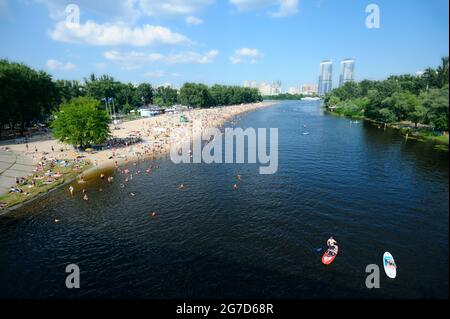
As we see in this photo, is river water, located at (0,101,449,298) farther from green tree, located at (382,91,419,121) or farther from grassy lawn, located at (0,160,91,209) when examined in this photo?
green tree, located at (382,91,419,121)

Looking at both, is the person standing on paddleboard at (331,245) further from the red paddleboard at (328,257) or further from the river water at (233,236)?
the river water at (233,236)

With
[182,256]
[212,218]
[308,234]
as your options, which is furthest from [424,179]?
[182,256]

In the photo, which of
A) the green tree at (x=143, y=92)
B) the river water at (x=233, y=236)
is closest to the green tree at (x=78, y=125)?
the river water at (x=233, y=236)

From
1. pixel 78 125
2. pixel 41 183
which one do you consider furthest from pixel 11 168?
pixel 78 125

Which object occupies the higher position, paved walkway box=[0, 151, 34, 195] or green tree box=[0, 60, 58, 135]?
green tree box=[0, 60, 58, 135]

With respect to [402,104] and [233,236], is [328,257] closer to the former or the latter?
[233,236]

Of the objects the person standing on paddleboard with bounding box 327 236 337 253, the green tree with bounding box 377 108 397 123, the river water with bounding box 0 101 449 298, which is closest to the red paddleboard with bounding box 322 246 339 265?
the person standing on paddleboard with bounding box 327 236 337 253
